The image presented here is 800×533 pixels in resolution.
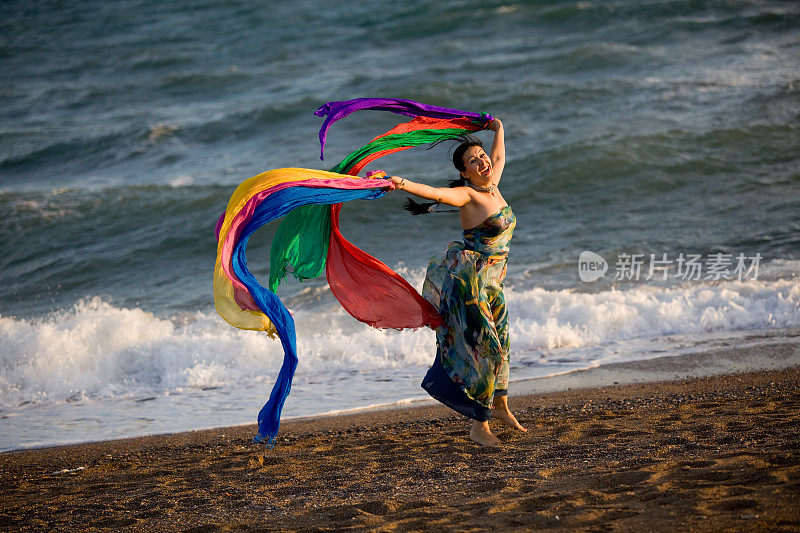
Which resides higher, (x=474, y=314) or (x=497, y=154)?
(x=497, y=154)

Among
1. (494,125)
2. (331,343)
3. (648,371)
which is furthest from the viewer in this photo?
(331,343)

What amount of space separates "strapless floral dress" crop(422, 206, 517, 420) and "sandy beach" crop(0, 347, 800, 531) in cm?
35

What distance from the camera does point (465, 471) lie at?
4156mm

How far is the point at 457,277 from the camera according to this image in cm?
463

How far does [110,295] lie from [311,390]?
4536 millimetres

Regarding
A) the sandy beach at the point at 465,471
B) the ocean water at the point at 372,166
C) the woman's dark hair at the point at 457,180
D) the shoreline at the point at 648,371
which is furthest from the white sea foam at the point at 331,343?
the woman's dark hair at the point at 457,180

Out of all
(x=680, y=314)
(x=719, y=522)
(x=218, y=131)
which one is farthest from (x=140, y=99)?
(x=719, y=522)

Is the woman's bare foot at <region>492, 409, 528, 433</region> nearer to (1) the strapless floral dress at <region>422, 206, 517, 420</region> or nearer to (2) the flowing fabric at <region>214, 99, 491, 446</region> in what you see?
(1) the strapless floral dress at <region>422, 206, 517, 420</region>

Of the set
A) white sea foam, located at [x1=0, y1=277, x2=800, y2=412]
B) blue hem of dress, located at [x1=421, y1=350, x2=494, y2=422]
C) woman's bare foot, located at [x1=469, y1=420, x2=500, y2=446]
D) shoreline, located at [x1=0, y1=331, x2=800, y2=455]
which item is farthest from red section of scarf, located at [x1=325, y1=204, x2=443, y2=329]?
white sea foam, located at [x1=0, y1=277, x2=800, y2=412]

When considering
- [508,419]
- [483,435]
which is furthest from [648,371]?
[483,435]

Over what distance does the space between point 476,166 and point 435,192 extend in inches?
19.5

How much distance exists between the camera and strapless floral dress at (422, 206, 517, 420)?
15.2 feet

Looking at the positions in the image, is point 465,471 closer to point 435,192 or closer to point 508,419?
point 508,419

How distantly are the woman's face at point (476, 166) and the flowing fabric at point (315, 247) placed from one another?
18.3 inches
